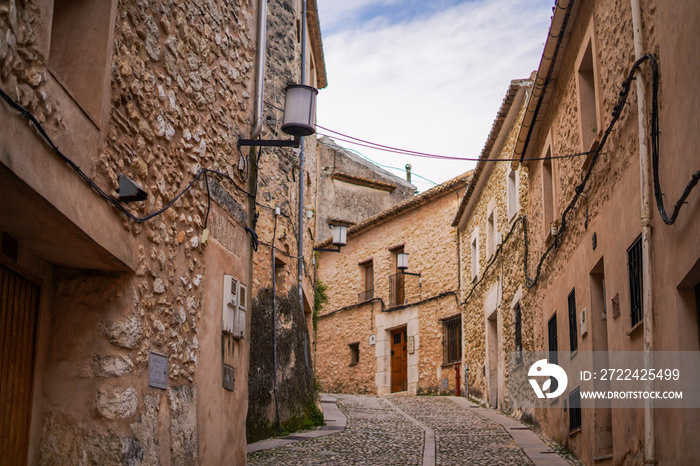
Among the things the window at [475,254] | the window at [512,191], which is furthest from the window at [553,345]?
the window at [475,254]

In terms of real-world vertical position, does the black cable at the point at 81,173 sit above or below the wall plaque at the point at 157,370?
above

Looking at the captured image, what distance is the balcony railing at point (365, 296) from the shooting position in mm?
23812

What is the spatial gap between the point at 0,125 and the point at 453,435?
830 centimetres

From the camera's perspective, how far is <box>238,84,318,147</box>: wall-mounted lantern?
6.65 m

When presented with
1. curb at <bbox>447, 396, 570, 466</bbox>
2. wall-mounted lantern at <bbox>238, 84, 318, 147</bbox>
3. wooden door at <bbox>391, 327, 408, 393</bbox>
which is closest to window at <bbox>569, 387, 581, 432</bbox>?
curb at <bbox>447, 396, 570, 466</bbox>

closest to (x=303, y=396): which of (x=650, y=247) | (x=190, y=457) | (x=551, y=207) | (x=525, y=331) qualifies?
(x=525, y=331)

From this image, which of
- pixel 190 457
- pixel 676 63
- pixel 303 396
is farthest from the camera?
pixel 303 396

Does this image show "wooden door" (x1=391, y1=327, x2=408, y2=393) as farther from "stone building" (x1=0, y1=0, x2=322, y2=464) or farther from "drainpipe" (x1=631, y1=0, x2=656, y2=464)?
"drainpipe" (x1=631, y1=0, x2=656, y2=464)

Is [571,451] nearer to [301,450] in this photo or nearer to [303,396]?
[301,450]

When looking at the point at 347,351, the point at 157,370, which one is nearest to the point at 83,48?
the point at 157,370

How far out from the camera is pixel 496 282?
15062 mm

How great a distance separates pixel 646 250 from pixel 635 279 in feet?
2.29

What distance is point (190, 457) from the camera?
526 centimetres

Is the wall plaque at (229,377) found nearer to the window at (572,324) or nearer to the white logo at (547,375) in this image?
the window at (572,324)
